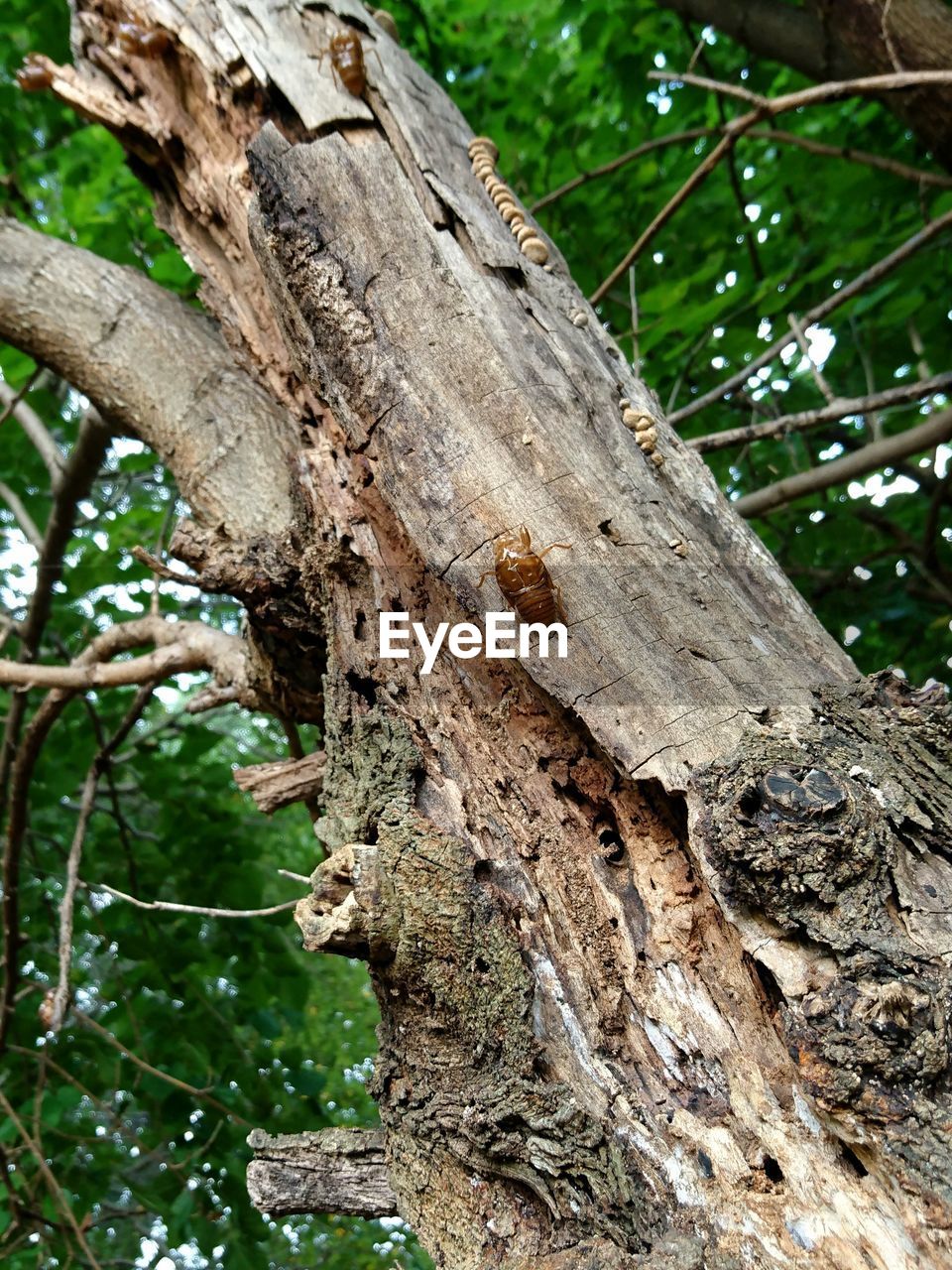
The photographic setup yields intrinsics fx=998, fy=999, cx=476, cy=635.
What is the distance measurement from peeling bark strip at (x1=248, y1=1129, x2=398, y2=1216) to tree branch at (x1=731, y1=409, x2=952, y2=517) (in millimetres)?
2228

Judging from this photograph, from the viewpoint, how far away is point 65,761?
176 inches

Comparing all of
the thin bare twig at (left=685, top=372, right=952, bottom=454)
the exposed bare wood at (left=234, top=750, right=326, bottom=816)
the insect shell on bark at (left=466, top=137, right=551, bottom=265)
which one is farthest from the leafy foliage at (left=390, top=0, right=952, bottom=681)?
the exposed bare wood at (left=234, top=750, right=326, bottom=816)

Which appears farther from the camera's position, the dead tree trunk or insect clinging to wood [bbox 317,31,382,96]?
insect clinging to wood [bbox 317,31,382,96]

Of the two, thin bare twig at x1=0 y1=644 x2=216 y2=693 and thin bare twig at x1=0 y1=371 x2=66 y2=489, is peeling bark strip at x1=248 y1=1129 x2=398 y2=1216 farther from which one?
thin bare twig at x1=0 y1=371 x2=66 y2=489

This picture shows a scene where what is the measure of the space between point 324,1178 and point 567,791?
0.74 meters

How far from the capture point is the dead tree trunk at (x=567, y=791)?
4.12ft

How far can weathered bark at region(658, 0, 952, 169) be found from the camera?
3.37 meters

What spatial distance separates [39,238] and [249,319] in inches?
36.7

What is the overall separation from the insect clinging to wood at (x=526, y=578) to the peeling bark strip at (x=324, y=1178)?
879mm

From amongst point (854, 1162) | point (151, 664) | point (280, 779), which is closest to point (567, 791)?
point (854, 1162)

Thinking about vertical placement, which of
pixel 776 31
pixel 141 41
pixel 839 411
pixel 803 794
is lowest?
pixel 803 794

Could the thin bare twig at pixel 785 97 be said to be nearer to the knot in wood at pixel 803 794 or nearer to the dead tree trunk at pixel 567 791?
the dead tree trunk at pixel 567 791

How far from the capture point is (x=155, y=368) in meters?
2.76

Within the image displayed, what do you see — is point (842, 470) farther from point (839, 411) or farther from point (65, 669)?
point (65, 669)
